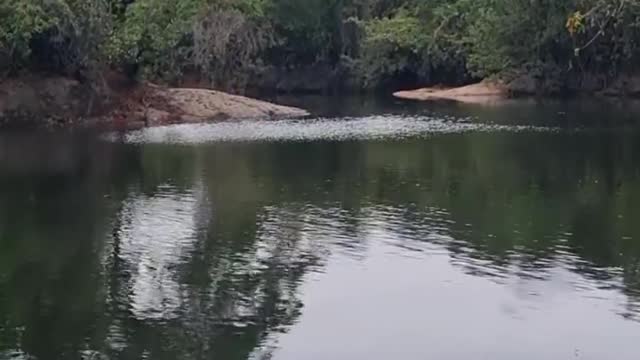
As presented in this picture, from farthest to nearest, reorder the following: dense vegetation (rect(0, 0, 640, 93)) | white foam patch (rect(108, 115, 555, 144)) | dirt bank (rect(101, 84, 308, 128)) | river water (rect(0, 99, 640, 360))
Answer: dirt bank (rect(101, 84, 308, 128)) < dense vegetation (rect(0, 0, 640, 93)) < white foam patch (rect(108, 115, 555, 144)) < river water (rect(0, 99, 640, 360))

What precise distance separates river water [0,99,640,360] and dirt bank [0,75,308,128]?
733 cm

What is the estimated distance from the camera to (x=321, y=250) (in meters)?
21.2

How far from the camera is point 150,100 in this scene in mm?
49938

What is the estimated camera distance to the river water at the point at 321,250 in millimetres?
15547

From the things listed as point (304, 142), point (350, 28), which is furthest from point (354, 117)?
point (350, 28)

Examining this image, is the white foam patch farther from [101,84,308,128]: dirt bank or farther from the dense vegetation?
the dense vegetation

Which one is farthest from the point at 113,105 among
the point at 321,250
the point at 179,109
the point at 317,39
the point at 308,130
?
the point at 321,250

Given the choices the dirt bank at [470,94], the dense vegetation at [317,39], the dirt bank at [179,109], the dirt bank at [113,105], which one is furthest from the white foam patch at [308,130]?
the dirt bank at [470,94]

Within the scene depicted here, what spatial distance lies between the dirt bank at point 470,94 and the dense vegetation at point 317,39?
897mm

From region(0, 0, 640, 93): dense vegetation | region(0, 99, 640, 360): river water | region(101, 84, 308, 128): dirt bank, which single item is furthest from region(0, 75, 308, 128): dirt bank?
region(0, 99, 640, 360): river water

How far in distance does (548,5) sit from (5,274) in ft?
160

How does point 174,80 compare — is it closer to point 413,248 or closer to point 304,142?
point 304,142

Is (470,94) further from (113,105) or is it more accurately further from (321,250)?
(321,250)

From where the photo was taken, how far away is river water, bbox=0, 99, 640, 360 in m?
15.5
